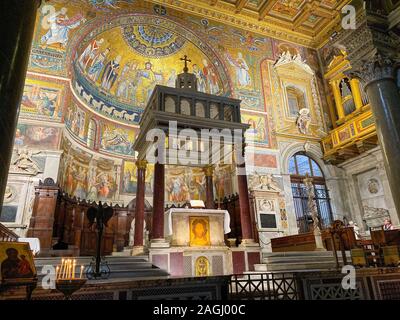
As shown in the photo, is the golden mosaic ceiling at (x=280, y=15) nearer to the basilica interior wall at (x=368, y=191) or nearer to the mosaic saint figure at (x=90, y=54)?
the mosaic saint figure at (x=90, y=54)

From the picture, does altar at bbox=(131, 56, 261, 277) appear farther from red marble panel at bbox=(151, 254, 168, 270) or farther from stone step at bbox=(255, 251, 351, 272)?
stone step at bbox=(255, 251, 351, 272)

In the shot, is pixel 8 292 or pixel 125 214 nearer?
pixel 8 292

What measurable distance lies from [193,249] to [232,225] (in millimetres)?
5836

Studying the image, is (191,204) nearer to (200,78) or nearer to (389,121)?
(389,121)

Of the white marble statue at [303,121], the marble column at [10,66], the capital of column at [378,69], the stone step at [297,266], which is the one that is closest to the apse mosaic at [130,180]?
the stone step at [297,266]

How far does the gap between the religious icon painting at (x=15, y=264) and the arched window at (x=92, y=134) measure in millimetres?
10719

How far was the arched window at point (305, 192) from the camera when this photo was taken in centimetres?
1445

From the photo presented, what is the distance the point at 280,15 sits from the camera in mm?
17438

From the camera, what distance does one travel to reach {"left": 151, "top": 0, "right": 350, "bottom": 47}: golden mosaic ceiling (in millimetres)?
16031

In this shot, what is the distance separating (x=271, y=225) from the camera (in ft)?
43.5

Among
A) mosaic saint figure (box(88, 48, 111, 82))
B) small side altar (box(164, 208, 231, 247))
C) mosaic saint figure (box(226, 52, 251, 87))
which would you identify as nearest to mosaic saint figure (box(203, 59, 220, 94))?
mosaic saint figure (box(226, 52, 251, 87))

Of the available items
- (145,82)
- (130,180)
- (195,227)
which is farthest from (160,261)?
(145,82)

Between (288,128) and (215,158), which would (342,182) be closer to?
(288,128)
